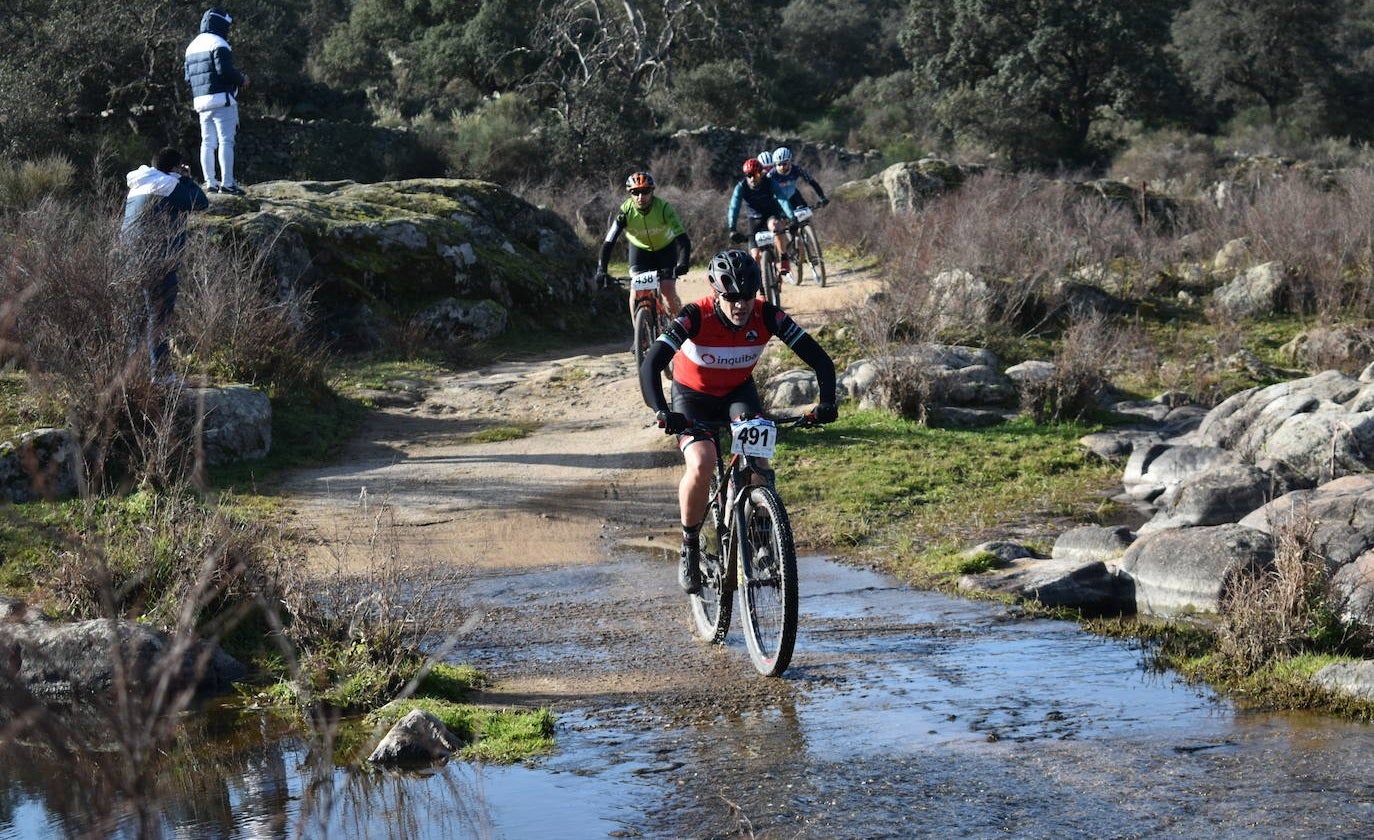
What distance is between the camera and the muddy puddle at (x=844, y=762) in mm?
4730

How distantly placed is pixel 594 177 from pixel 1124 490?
1908cm

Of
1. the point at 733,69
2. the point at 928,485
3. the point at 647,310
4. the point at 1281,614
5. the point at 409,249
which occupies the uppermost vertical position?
the point at 733,69

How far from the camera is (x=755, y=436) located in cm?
632

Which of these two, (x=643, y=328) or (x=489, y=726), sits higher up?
(x=643, y=328)

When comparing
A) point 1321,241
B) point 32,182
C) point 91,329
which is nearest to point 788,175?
point 1321,241

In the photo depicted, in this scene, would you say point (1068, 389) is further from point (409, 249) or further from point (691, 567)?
point (409, 249)

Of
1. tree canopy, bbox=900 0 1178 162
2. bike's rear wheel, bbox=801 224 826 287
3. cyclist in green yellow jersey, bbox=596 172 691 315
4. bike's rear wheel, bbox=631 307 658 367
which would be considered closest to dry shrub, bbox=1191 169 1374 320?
bike's rear wheel, bbox=801 224 826 287

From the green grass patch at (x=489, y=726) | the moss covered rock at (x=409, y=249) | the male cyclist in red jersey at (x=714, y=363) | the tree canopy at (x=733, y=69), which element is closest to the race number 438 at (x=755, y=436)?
the male cyclist in red jersey at (x=714, y=363)

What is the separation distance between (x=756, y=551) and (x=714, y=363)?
931mm

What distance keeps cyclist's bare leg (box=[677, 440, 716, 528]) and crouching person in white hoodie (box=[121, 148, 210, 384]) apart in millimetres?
5413

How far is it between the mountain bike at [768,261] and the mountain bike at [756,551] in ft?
31.8

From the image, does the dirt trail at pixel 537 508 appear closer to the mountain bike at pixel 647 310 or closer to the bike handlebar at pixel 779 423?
the mountain bike at pixel 647 310

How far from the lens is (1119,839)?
446cm

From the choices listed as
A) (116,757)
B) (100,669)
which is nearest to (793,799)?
(116,757)
